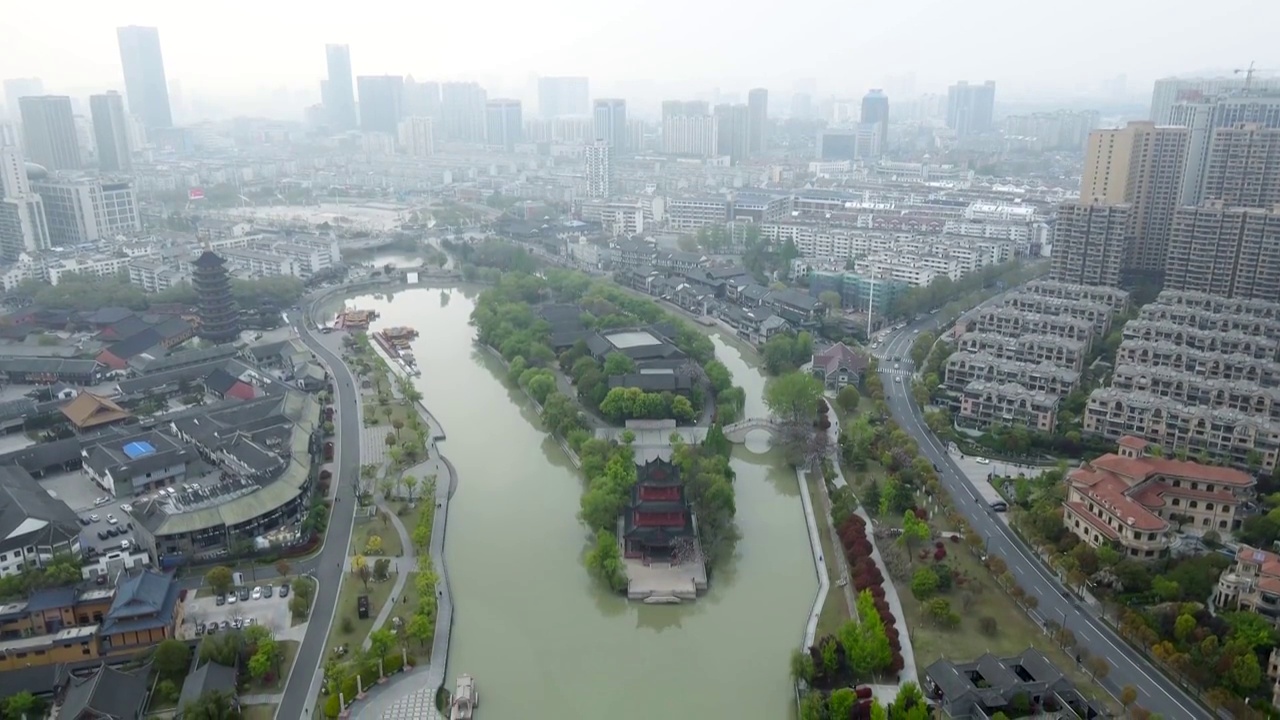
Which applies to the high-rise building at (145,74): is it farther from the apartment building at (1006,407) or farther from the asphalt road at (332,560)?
the apartment building at (1006,407)

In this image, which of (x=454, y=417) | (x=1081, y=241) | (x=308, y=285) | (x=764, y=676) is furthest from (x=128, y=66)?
(x=764, y=676)

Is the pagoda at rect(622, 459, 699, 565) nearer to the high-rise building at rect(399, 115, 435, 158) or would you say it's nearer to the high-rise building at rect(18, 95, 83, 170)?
the high-rise building at rect(18, 95, 83, 170)

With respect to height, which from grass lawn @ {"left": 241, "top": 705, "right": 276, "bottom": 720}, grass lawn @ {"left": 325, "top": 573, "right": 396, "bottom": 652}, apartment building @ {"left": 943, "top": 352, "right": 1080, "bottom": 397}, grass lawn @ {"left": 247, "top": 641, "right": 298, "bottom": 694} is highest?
apartment building @ {"left": 943, "top": 352, "right": 1080, "bottom": 397}

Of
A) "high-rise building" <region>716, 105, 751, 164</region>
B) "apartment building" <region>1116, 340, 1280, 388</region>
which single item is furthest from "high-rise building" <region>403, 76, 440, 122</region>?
"apartment building" <region>1116, 340, 1280, 388</region>

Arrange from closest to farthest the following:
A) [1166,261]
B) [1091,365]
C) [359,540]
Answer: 1. [359,540]
2. [1091,365]
3. [1166,261]

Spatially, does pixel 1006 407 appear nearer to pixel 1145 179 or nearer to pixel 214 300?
pixel 1145 179

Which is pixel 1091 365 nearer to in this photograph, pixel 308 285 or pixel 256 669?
pixel 256 669

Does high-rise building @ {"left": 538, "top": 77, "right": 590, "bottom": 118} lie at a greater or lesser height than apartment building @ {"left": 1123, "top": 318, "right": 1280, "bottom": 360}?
greater

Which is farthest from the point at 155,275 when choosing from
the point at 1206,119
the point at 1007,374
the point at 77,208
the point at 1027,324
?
the point at 1206,119
